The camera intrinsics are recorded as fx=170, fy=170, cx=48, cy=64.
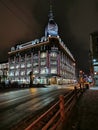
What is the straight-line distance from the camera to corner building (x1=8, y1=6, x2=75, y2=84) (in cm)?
9612

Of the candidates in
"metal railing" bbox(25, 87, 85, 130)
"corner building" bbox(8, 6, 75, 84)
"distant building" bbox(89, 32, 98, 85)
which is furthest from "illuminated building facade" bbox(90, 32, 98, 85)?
"metal railing" bbox(25, 87, 85, 130)

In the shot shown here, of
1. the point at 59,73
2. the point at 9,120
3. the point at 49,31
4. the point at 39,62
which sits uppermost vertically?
the point at 49,31

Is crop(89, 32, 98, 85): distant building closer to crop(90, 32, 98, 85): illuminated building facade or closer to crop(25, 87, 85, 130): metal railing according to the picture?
crop(90, 32, 98, 85): illuminated building facade

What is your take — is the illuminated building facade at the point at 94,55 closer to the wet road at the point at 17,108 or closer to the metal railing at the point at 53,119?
A: the wet road at the point at 17,108

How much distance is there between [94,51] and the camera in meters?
95.9

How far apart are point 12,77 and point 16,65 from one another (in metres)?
8.70

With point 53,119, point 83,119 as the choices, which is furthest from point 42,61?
point 53,119

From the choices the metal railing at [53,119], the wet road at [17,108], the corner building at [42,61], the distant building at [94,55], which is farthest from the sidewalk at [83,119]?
the corner building at [42,61]

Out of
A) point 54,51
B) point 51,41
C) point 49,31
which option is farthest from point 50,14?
point 54,51

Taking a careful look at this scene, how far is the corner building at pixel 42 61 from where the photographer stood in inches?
3784

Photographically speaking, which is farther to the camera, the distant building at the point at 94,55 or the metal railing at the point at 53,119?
the distant building at the point at 94,55

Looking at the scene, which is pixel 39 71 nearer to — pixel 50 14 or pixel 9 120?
pixel 50 14

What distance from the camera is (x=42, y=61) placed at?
100 meters

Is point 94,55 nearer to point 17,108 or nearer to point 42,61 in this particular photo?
point 42,61
